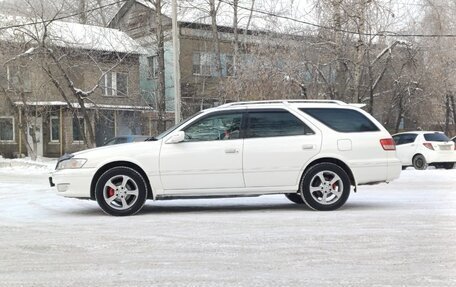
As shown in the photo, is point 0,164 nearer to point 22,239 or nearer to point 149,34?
point 149,34

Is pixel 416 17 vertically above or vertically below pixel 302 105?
above

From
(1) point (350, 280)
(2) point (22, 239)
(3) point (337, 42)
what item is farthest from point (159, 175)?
(3) point (337, 42)

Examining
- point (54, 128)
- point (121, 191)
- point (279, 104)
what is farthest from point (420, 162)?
point (54, 128)

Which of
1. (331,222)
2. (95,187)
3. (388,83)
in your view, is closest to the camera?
(331,222)

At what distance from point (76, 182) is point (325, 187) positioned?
149 inches

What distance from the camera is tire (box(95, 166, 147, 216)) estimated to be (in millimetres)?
8516

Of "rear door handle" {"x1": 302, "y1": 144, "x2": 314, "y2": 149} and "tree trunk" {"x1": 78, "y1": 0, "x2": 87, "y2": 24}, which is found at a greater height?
"tree trunk" {"x1": 78, "y1": 0, "x2": 87, "y2": 24}

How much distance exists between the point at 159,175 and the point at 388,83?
2428cm

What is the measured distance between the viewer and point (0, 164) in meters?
25.3

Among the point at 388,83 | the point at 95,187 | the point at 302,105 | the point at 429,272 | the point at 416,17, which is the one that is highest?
the point at 416,17

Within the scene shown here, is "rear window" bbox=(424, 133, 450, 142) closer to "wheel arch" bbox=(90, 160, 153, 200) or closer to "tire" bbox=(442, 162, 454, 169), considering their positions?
"tire" bbox=(442, 162, 454, 169)

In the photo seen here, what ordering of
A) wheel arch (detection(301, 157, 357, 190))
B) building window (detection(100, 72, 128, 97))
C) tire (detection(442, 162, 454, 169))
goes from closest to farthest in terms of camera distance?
1. wheel arch (detection(301, 157, 357, 190))
2. tire (detection(442, 162, 454, 169))
3. building window (detection(100, 72, 128, 97))

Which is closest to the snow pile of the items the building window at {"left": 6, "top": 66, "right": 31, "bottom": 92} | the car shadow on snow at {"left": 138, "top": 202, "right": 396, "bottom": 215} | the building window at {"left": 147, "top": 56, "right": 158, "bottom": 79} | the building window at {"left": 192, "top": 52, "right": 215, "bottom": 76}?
the building window at {"left": 6, "top": 66, "right": 31, "bottom": 92}

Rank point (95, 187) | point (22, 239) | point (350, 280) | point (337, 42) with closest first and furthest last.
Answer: point (350, 280), point (22, 239), point (95, 187), point (337, 42)
